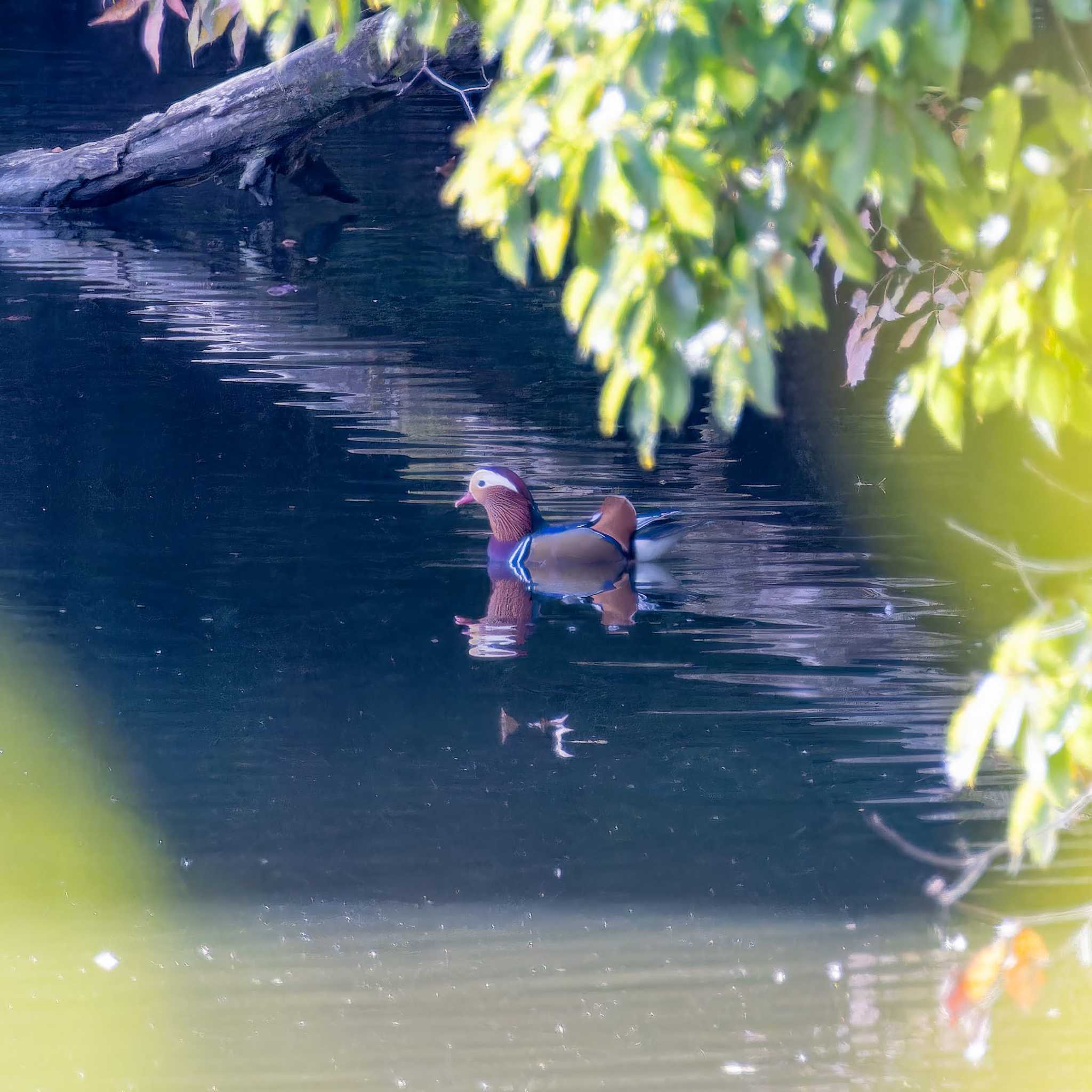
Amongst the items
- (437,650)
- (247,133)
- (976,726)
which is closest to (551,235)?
(976,726)

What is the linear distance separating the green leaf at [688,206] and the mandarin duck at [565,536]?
5236 millimetres

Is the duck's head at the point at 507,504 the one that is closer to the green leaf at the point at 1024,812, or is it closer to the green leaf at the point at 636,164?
the green leaf at the point at 1024,812

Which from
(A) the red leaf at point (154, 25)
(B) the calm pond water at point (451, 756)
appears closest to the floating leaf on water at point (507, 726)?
(B) the calm pond water at point (451, 756)

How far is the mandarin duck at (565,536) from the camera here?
A: 7543 mm

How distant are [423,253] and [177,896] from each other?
11.7 m

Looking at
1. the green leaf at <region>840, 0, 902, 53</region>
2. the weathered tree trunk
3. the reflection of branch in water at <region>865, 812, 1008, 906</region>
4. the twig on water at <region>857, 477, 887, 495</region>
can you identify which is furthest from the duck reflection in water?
the weathered tree trunk

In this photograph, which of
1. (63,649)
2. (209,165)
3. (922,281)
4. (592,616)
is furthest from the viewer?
(209,165)

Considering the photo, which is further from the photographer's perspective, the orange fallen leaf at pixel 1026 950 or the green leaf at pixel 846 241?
the orange fallen leaf at pixel 1026 950

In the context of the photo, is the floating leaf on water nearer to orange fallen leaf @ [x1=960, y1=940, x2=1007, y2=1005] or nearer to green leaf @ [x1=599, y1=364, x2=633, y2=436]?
orange fallen leaf @ [x1=960, y1=940, x2=1007, y2=1005]

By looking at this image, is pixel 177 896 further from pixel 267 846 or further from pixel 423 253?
pixel 423 253

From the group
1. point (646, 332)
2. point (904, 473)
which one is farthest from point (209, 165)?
point (646, 332)

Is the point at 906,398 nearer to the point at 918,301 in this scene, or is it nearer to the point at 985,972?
the point at 985,972

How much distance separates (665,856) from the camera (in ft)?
16.0

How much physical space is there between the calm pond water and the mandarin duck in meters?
0.16
